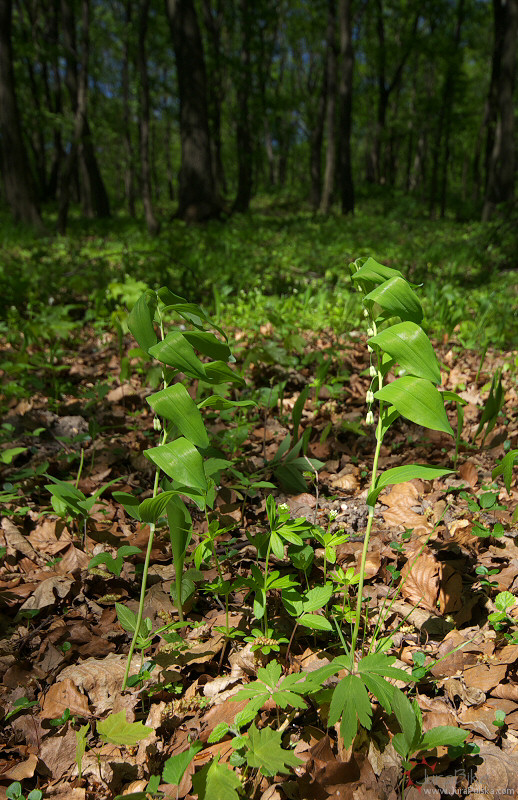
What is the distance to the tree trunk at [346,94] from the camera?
1154cm

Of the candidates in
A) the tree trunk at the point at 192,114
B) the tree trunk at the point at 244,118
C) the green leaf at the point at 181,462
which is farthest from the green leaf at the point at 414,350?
the tree trunk at the point at 244,118

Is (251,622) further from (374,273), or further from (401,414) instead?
(374,273)

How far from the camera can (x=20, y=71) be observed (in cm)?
1545

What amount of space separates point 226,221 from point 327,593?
10.2 metres

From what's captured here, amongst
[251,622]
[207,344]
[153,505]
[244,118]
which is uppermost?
[244,118]

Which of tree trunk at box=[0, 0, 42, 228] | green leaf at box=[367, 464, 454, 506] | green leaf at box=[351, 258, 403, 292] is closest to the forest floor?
green leaf at box=[367, 464, 454, 506]

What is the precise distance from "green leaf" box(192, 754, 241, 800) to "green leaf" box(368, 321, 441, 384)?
0.97 m

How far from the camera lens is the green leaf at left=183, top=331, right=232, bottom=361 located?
1.10m

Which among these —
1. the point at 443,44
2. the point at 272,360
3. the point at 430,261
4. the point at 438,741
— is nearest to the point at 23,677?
the point at 438,741

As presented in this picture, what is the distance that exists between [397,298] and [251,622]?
112 centimetres

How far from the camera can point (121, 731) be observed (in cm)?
117

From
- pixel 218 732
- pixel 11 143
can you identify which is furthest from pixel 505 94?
pixel 218 732

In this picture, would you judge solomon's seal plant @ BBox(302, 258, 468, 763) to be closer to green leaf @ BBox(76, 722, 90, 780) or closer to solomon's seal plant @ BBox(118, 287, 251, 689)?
solomon's seal plant @ BBox(118, 287, 251, 689)

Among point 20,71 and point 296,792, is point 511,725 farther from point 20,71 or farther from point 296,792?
point 20,71
